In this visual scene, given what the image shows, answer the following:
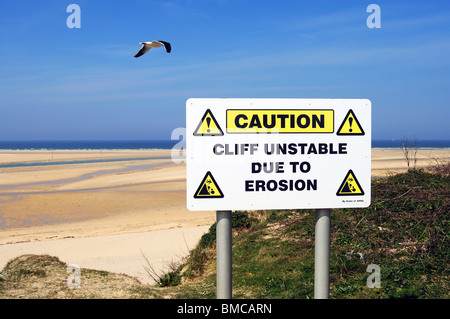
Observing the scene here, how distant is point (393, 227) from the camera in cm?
639

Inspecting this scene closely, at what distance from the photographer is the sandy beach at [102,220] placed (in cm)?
945

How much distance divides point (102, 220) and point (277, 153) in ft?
48.7

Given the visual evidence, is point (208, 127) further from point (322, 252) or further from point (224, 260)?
point (322, 252)

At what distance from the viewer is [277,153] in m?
2.93

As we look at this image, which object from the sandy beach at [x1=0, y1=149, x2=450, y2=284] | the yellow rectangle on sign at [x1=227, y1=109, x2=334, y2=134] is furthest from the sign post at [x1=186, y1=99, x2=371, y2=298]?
the sandy beach at [x1=0, y1=149, x2=450, y2=284]

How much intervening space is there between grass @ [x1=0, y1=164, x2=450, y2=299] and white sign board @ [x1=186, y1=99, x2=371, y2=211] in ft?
7.40

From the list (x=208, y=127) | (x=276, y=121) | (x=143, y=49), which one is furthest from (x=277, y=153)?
(x=143, y=49)

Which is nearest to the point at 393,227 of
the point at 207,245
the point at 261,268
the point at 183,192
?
the point at 261,268

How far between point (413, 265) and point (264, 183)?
343 cm

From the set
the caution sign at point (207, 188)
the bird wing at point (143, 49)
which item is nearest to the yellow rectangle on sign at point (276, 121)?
the caution sign at point (207, 188)

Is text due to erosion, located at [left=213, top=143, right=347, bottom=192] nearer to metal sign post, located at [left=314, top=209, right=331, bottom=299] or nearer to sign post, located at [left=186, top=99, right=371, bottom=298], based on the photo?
sign post, located at [left=186, top=99, right=371, bottom=298]

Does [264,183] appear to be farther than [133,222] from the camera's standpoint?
No

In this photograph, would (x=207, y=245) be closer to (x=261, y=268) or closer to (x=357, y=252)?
(x=261, y=268)
